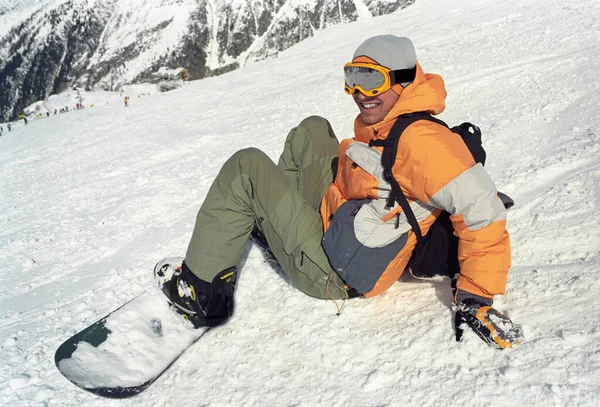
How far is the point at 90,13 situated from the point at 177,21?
21.9 metres

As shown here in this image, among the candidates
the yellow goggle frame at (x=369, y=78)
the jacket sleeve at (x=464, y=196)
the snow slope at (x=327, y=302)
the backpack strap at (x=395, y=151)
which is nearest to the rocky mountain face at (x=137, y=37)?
the snow slope at (x=327, y=302)

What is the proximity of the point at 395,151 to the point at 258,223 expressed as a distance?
84 cm

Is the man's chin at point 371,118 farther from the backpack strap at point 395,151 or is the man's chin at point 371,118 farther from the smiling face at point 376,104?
the backpack strap at point 395,151

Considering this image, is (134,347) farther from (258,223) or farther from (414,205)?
(414,205)

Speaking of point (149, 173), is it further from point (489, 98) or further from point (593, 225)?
point (593, 225)

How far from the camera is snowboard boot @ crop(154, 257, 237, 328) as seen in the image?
226 centimetres

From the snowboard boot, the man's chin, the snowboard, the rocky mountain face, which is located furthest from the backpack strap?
the rocky mountain face

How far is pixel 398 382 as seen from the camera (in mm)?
1752

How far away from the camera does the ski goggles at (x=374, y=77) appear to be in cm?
198

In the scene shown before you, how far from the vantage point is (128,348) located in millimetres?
2268

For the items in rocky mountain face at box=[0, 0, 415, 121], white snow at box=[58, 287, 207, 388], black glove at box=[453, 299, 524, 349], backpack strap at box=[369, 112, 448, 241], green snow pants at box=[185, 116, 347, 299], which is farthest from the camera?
rocky mountain face at box=[0, 0, 415, 121]

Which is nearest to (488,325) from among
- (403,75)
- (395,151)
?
(395,151)

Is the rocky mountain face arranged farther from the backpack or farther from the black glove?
the black glove

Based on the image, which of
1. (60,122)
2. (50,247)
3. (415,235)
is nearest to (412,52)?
(415,235)
